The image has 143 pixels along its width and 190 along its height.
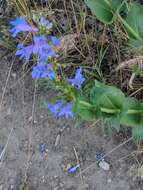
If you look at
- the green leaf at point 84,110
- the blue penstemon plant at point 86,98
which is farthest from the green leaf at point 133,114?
the green leaf at point 84,110

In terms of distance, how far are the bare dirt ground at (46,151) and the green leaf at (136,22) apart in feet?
1.48

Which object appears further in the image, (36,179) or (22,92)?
(22,92)

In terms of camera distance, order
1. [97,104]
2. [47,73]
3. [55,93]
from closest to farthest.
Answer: [97,104], [47,73], [55,93]

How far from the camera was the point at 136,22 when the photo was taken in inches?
48.1

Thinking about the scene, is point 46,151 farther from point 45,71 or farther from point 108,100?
point 108,100

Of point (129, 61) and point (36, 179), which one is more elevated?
point (129, 61)

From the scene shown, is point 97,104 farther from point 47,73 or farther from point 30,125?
point 30,125

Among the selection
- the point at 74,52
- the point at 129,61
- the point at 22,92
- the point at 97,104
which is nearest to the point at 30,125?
the point at 22,92

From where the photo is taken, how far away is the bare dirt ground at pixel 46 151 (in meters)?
1.56

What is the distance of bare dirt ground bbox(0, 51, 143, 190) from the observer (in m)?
1.56

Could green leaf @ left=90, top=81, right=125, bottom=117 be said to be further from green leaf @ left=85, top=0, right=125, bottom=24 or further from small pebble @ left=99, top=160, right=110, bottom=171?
small pebble @ left=99, top=160, right=110, bottom=171

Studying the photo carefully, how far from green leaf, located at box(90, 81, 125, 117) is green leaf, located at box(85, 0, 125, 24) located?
168 mm

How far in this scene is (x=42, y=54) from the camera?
4.49ft

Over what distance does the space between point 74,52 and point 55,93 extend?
16cm
